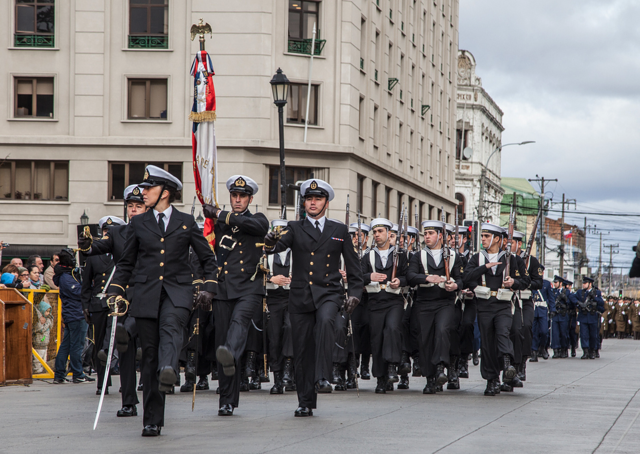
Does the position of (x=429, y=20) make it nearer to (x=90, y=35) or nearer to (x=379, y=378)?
(x=90, y=35)

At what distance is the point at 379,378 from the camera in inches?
529

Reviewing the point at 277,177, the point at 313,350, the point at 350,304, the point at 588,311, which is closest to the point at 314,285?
the point at 350,304

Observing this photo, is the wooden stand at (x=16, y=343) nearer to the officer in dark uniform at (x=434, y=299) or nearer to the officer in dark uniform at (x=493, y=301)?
the officer in dark uniform at (x=434, y=299)

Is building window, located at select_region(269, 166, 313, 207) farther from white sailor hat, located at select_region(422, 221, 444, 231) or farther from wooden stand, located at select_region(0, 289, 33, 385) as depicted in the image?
white sailor hat, located at select_region(422, 221, 444, 231)

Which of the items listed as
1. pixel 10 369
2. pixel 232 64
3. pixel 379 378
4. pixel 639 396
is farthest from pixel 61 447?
pixel 232 64

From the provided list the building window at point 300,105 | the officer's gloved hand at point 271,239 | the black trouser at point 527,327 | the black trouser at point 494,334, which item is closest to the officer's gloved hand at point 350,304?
the officer's gloved hand at point 271,239

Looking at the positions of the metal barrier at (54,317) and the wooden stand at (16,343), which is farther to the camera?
the metal barrier at (54,317)

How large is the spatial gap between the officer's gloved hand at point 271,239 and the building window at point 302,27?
26.8 m

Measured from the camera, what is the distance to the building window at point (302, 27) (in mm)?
36031

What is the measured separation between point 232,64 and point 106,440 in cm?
2763

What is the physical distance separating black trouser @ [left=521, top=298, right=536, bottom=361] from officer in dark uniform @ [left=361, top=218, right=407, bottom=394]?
7.11ft

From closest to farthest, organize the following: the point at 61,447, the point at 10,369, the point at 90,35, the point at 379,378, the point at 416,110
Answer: the point at 61,447
the point at 379,378
the point at 10,369
the point at 90,35
the point at 416,110

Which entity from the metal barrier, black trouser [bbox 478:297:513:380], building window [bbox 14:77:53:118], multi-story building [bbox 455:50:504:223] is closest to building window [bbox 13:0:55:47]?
building window [bbox 14:77:53:118]

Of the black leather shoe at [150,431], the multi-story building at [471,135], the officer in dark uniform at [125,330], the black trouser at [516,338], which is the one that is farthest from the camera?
the multi-story building at [471,135]
